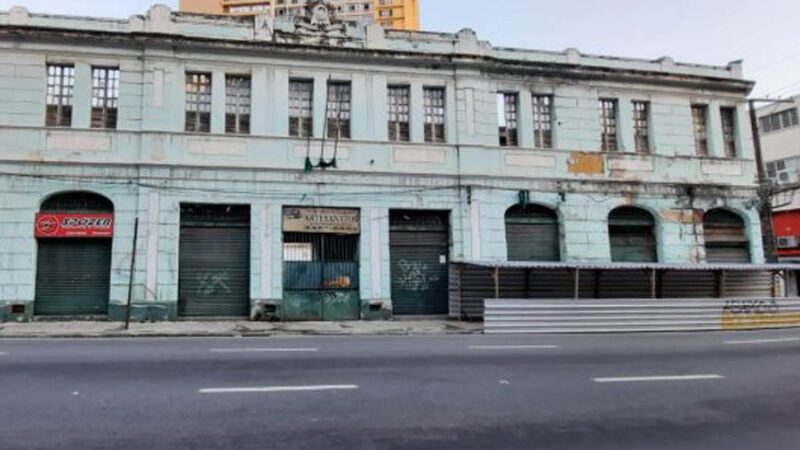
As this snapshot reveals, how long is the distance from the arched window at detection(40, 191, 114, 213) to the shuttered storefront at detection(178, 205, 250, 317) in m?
2.40

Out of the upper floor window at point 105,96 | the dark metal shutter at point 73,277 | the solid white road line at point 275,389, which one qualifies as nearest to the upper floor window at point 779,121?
the upper floor window at point 105,96

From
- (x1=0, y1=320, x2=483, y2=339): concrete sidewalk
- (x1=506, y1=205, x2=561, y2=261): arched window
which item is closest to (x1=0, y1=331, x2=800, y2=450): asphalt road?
(x1=0, y1=320, x2=483, y2=339): concrete sidewalk

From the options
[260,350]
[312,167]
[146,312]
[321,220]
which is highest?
[312,167]

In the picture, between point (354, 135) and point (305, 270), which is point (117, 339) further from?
point (354, 135)

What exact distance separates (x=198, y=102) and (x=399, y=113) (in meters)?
6.94

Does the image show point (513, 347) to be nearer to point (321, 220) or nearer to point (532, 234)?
point (321, 220)

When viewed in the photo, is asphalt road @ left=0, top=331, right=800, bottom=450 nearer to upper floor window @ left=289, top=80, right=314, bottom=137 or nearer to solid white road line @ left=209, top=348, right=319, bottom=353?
solid white road line @ left=209, top=348, right=319, bottom=353

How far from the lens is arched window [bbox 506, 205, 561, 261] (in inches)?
827

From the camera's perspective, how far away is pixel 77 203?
18078 mm

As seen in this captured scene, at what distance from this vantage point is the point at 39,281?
57.9ft

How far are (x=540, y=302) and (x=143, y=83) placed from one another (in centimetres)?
1435

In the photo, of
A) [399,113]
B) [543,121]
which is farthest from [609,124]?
[399,113]

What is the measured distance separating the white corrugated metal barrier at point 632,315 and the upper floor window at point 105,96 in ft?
43.9

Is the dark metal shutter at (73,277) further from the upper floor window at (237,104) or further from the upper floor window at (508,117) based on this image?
the upper floor window at (508,117)
